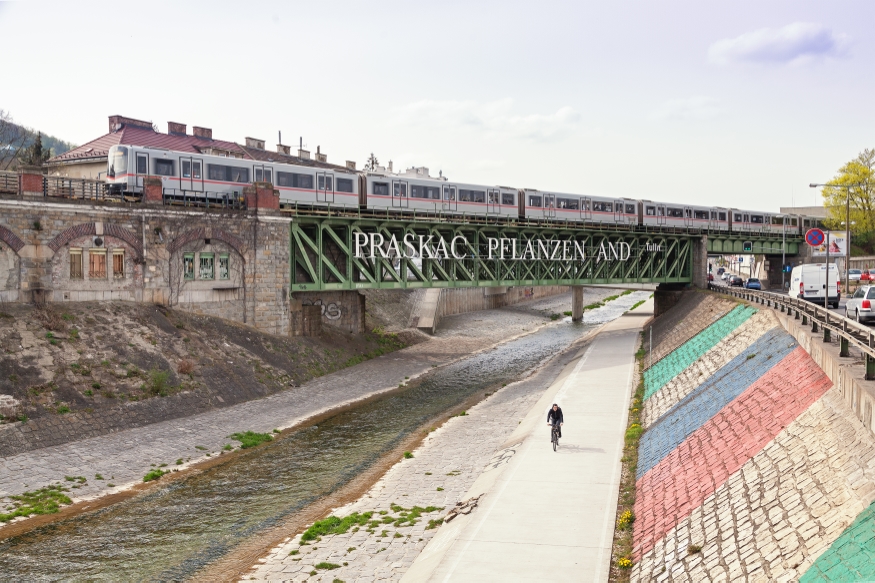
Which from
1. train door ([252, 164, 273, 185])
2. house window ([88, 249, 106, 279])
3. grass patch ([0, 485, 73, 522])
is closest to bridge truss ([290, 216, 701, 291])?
train door ([252, 164, 273, 185])

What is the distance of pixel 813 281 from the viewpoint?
5172 cm

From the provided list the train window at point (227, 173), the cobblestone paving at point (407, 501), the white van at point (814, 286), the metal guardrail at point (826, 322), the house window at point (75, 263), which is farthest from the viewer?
the white van at point (814, 286)

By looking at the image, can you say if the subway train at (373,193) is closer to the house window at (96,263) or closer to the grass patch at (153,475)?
the house window at (96,263)

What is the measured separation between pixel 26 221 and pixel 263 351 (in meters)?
15.2

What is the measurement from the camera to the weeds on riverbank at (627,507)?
18062 millimetres

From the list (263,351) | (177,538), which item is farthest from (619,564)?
(263,351)

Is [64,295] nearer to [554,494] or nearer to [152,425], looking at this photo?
[152,425]

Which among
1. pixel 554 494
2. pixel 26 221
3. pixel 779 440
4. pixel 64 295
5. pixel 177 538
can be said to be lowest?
pixel 177 538

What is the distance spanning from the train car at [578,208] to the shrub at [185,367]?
34037 mm

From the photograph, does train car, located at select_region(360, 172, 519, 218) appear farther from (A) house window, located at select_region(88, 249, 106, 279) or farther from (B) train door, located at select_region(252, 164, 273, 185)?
(A) house window, located at select_region(88, 249, 106, 279)

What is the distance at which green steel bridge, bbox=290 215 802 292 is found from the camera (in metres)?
52.4

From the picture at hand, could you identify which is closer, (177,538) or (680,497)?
(680,497)

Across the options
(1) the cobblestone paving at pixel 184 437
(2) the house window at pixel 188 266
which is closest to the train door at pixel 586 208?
(1) the cobblestone paving at pixel 184 437

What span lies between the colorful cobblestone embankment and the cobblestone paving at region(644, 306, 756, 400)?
8.51m
